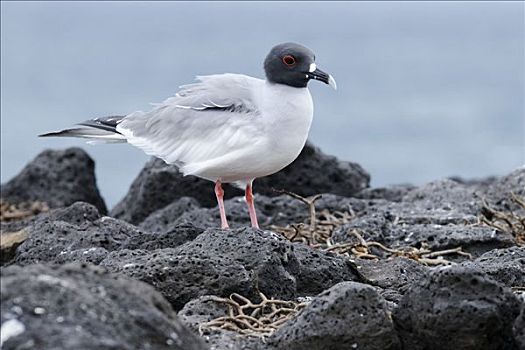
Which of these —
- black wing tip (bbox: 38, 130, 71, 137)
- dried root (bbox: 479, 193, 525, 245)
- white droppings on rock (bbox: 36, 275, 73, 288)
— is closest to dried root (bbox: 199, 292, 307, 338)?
white droppings on rock (bbox: 36, 275, 73, 288)

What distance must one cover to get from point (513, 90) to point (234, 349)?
8558 centimetres

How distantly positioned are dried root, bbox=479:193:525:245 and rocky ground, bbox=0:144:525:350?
24mm

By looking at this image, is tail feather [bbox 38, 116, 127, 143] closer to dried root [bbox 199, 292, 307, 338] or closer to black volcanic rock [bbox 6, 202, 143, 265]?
black volcanic rock [bbox 6, 202, 143, 265]

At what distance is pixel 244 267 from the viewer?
7.21m

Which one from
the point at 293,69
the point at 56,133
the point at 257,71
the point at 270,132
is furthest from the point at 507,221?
the point at 257,71

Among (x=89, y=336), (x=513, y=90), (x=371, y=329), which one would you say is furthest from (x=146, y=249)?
(x=513, y=90)

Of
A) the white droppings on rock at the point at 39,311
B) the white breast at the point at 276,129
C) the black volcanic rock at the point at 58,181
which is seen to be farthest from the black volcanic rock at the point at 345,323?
the black volcanic rock at the point at 58,181

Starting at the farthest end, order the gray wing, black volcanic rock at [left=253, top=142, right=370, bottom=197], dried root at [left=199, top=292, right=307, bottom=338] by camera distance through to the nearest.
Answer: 1. black volcanic rock at [left=253, top=142, right=370, bottom=197]
2. the gray wing
3. dried root at [left=199, top=292, right=307, bottom=338]

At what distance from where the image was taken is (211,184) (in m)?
13.3

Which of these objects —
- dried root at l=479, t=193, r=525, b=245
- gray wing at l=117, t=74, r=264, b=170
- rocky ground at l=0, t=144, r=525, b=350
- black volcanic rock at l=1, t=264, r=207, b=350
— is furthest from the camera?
dried root at l=479, t=193, r=525, b=245

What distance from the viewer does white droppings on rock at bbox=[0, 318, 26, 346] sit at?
476cm

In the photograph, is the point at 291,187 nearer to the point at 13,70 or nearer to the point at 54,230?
the point at 54,230

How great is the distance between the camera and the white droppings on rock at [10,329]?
4758mm

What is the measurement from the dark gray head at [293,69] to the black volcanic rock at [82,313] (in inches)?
176
